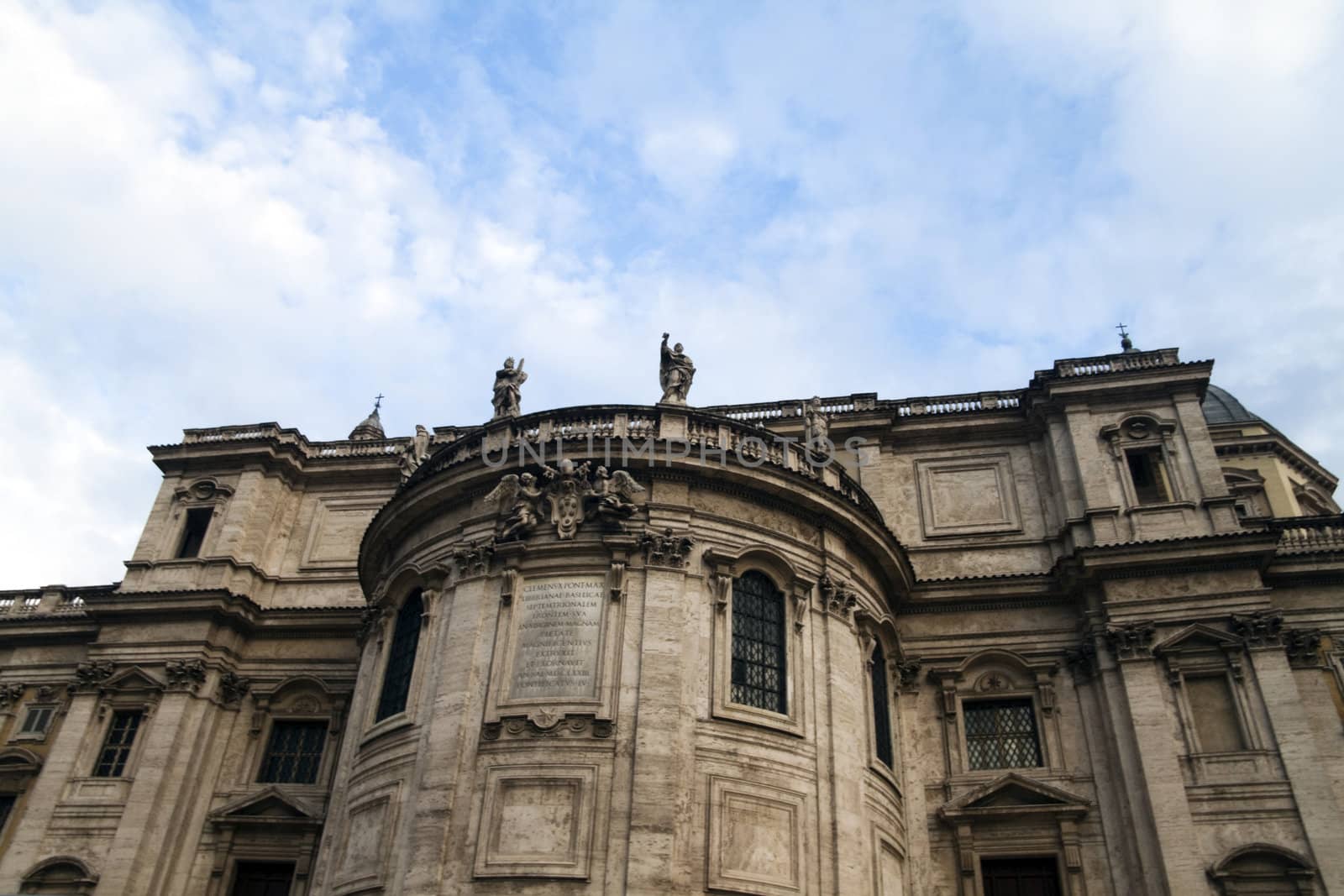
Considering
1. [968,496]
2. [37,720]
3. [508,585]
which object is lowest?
[508,585]

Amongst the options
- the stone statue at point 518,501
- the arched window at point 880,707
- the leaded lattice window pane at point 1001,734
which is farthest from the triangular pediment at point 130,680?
the leaded lattice window pane at point 1001,734

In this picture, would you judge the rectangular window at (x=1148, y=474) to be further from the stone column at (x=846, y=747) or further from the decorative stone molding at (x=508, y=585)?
the decorative stone molding at (x=508, y=585)

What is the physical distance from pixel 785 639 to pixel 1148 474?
37.3ft

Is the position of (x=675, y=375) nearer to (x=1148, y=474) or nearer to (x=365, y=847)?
(x=365, y=847)

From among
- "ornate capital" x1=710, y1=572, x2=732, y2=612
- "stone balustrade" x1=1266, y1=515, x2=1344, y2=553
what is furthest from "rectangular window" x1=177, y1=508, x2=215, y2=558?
"stone balustrade" x1=1266, y1=515, x2=1344, y2=553

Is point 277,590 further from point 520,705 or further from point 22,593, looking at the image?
point 520,705

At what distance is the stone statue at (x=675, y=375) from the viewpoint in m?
20.7

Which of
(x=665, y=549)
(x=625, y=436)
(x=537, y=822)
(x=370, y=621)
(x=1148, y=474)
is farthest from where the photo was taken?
(x=1148, y=474)

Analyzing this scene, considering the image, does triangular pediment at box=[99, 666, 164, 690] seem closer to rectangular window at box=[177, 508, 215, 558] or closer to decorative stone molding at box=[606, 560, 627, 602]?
rectangular window at box=[177, 508, 215, 558]

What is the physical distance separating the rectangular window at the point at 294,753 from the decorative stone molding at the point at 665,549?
1139 cm

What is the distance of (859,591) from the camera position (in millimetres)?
20828

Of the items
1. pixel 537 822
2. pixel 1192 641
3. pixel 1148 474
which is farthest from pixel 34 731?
pixel 1148 474

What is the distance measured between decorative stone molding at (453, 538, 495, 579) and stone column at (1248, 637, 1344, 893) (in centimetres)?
1515

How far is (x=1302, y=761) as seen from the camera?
1958 centimetres
